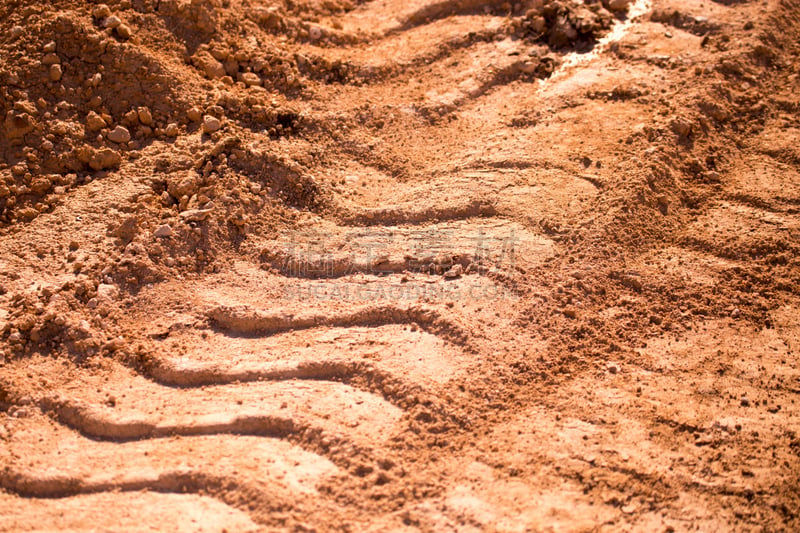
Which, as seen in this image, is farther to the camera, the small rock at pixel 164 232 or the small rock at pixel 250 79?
the small rock at pixel 250 79

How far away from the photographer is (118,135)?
11.3ft

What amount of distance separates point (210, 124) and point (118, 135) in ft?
1.45

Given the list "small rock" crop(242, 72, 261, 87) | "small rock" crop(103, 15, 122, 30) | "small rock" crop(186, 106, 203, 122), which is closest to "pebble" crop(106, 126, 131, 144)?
"small rock" crop(186, 106, 203, 122)

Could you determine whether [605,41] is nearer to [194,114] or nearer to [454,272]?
[454,272]

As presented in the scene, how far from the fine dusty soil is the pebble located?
0.01 m

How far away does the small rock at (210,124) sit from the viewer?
3.47 m

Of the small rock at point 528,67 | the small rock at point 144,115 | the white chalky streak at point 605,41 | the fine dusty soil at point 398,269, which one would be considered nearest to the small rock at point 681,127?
the fine dusty soil at point 398,269

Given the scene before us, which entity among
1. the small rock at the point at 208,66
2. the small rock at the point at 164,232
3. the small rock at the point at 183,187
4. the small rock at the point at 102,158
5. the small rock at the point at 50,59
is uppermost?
the small rock at the point at 50,59

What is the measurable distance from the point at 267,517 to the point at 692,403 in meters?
1.61

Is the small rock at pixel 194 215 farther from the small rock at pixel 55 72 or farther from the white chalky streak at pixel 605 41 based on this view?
the white chalky streak at pixel 605 41

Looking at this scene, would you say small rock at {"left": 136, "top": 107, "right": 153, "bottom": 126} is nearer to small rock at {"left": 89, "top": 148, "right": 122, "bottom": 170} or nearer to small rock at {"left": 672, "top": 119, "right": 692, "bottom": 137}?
small rock at {"left": 89, "top": 148, "right": 122, "bottom": 170}

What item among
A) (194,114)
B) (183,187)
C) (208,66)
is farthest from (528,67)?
(183,187)

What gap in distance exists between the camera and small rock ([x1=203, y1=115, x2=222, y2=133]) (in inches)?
137

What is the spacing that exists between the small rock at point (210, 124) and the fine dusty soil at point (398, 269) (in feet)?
0.06
